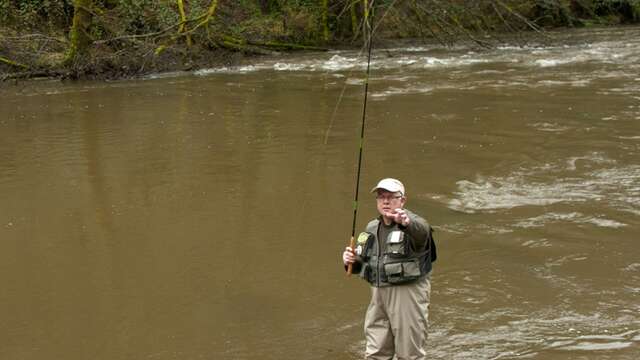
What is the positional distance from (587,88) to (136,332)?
11163 millimetres

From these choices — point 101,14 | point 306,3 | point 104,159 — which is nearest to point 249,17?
point 306,3

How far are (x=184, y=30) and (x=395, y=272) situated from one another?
16.3m

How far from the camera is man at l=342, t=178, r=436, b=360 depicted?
425 cm

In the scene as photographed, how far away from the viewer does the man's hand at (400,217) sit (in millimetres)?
4176

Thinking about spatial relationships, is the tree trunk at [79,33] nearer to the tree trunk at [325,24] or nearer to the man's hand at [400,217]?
the tree trunk at [325,24]

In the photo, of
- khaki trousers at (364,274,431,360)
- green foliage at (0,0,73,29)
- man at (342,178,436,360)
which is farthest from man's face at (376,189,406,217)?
green foliage at (0,0,73,29)

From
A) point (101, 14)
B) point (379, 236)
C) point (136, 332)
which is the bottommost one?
point (136, 332)

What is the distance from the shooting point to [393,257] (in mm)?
4301

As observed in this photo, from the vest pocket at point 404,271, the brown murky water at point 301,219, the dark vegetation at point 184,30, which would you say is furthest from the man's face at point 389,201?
the dark vegetation at point 184,30

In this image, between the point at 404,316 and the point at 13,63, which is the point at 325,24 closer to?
the point at 13,63

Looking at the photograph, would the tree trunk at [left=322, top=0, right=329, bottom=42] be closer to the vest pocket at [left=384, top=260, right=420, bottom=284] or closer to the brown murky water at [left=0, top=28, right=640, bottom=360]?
the brown murky water at [left=0, top=28, right=640, bottom=360]

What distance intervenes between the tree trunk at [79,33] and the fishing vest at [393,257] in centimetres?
1596

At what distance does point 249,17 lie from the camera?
23906mm

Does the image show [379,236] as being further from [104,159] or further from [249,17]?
[249,17]
